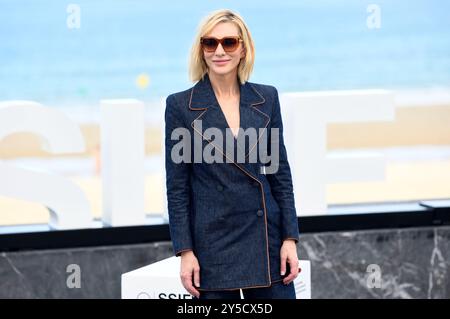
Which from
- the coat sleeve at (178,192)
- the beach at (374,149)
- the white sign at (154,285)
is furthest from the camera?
the beach at (374,149)

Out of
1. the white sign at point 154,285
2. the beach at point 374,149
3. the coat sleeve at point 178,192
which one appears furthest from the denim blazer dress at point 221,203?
the beach at point 374,149

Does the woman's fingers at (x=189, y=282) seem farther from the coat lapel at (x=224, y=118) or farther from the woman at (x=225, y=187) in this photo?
the coat lapel at (x=224, y=118)

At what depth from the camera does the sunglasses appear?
12.7 ft

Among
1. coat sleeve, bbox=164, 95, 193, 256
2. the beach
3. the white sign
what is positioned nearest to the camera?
coat sleeve, bbox=164, 95, 193, 256

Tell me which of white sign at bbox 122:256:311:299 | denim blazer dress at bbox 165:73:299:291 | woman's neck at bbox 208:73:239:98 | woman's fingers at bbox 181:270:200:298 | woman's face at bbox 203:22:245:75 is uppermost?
woman's face at bbox 203:22:245:75

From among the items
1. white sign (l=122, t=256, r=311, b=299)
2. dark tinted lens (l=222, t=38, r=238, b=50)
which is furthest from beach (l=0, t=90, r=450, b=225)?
dark tinted lens (l=222, t=38, r=238, b=50)

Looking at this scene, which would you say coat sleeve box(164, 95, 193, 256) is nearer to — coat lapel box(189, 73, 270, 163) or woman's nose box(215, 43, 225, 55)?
coat lapel box(189, 73, 270, 163)

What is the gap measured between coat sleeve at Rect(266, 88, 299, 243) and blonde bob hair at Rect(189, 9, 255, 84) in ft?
0.56

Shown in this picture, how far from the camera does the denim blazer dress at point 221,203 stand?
3.87m

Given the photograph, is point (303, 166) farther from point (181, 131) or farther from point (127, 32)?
point (127, 32)

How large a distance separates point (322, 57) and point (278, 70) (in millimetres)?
2278

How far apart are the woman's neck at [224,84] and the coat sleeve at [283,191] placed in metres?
0.15

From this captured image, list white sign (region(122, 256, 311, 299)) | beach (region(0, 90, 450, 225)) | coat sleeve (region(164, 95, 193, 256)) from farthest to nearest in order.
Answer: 1. beach (region(0, 90, 450, 225))
2. white sign (region(122, 256, 311, 299))
3. coat sleeve (region(164, 95, 193, 256))
